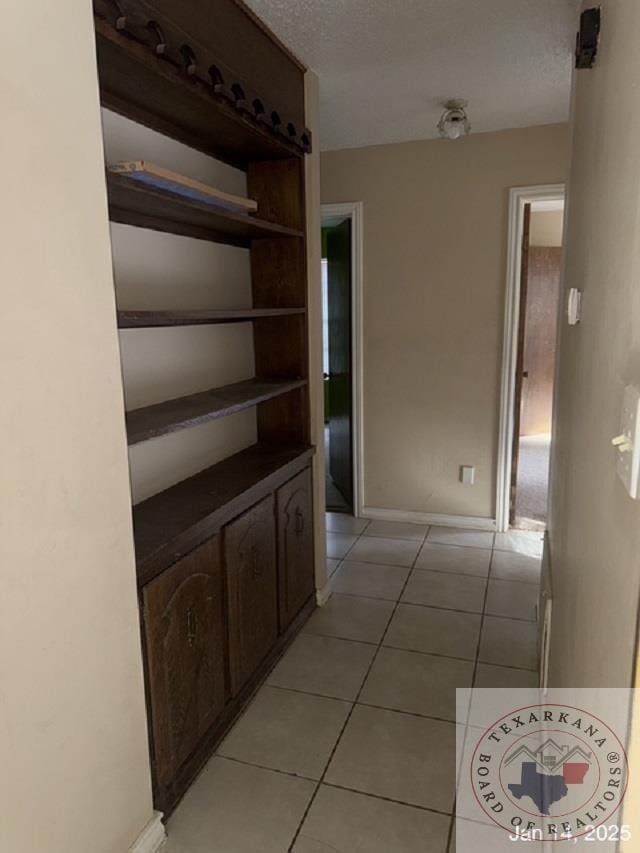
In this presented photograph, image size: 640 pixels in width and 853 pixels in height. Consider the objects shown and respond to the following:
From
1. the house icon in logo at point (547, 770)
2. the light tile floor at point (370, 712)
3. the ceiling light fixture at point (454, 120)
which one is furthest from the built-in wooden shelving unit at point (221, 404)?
the house icon in logo at point (547, 770)

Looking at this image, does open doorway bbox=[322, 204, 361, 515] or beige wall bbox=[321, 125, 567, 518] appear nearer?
beige wall bbox=[321, 125, 567, 518]

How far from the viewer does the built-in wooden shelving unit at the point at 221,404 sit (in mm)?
1612

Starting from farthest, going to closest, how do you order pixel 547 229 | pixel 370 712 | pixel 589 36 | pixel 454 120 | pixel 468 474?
pixel 547 229 < pixel 468 474 < pixel 454 120 < pixel 370 712 < pixel 589 36

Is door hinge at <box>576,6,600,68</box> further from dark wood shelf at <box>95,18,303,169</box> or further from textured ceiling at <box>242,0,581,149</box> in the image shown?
dark wood shelf at <box>95,18,303,169</box>

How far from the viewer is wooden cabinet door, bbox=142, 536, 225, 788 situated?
1.63 meters

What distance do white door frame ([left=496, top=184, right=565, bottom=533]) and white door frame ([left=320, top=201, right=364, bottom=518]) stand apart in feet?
2.95

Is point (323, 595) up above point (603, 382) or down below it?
below

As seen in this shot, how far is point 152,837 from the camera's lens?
63.1 inches

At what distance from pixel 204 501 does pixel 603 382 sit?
4.28 ft

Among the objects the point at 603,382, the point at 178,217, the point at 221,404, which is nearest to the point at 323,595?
the point at 221,404

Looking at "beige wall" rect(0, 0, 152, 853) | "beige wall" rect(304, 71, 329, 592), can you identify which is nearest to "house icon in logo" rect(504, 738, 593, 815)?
"beige wall" rect(0, 0, 152, 853)

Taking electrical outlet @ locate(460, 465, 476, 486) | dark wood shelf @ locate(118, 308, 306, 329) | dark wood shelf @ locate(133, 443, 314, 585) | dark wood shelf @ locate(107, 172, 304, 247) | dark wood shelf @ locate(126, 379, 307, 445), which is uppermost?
dark wood shelf @ locate(107, 172, 304, 247)

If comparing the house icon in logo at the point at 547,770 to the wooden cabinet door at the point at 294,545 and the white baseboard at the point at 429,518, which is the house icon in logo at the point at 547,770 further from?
the white baseboard at the point at 429,518

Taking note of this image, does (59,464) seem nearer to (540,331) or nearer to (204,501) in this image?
(204,501)
